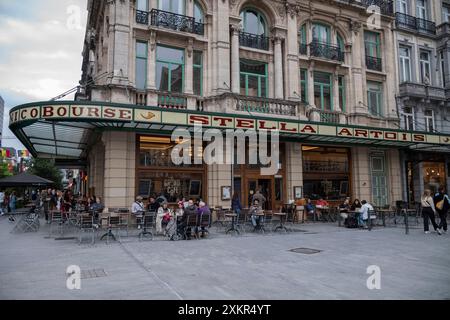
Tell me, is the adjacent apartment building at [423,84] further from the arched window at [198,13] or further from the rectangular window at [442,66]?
the arched window at [198,13]

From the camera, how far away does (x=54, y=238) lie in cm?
1251

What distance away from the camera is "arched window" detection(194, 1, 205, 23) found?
60.5 feet

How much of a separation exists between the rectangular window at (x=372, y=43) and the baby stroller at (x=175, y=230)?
714 inches

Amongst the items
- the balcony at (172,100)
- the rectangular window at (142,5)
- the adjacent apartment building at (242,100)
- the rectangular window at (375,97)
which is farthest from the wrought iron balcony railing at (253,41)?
the rectangular window at (375,97)

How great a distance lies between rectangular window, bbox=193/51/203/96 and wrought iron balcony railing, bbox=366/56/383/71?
475 inches

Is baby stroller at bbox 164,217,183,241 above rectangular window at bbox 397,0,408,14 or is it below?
below

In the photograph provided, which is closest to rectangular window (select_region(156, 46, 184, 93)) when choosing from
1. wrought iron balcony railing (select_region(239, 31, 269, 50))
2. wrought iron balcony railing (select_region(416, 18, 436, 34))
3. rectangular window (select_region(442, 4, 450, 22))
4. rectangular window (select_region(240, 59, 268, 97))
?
rectangular window (select_region(240, 59, 268, 97))

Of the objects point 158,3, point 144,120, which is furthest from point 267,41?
point 144,120

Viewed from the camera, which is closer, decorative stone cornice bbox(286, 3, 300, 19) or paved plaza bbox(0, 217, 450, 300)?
paved plaza bbox(0, 217, 450, 300)

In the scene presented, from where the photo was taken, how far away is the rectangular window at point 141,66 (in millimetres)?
16797

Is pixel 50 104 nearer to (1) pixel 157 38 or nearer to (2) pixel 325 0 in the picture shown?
(1) pixel 157 38

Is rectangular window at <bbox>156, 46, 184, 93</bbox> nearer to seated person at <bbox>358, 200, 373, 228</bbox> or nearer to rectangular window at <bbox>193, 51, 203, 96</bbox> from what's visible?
rectangular window at <bbox>193, 51, 203, 96</bbox>

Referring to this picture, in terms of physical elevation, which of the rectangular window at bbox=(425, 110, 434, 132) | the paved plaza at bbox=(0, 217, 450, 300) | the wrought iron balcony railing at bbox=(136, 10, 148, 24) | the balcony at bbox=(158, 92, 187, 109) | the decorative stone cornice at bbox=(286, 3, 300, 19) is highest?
the decorative stone cornice at bbox=(286, 3, 300, 19)

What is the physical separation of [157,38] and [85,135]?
6.11 metres
